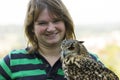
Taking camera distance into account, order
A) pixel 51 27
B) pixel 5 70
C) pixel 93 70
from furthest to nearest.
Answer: pixel 5 70
pixel 51 27
pixel 93 70

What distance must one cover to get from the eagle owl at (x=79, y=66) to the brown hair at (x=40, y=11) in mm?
484

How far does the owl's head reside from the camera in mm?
3990

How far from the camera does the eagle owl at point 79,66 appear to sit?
12.8 ft

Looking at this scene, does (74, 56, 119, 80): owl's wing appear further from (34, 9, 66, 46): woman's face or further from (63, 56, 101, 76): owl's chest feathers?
(34, 9, 66, 46): woman's face

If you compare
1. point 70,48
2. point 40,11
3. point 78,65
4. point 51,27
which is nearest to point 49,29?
point 51,27

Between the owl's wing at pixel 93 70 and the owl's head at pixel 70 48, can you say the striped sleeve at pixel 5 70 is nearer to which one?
the owl's head at pixel 70 48

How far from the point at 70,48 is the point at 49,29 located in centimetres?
44

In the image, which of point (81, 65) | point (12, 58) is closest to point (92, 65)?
point (81, 65)

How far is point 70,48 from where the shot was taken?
400 cm

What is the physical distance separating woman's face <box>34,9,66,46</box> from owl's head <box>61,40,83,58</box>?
0.40 m

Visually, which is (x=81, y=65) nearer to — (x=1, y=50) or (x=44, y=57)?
(x=44, y=57)

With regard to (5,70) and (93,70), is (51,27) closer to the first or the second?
(5,70)

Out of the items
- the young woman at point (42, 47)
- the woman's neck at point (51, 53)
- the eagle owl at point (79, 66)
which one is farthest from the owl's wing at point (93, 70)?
the woman's neck at point (51, 53)

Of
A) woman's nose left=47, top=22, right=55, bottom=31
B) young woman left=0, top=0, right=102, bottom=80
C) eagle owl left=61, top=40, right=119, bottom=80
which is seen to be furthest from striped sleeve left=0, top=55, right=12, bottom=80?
eagle owl left=61, top=40, right=119, bottom=80
